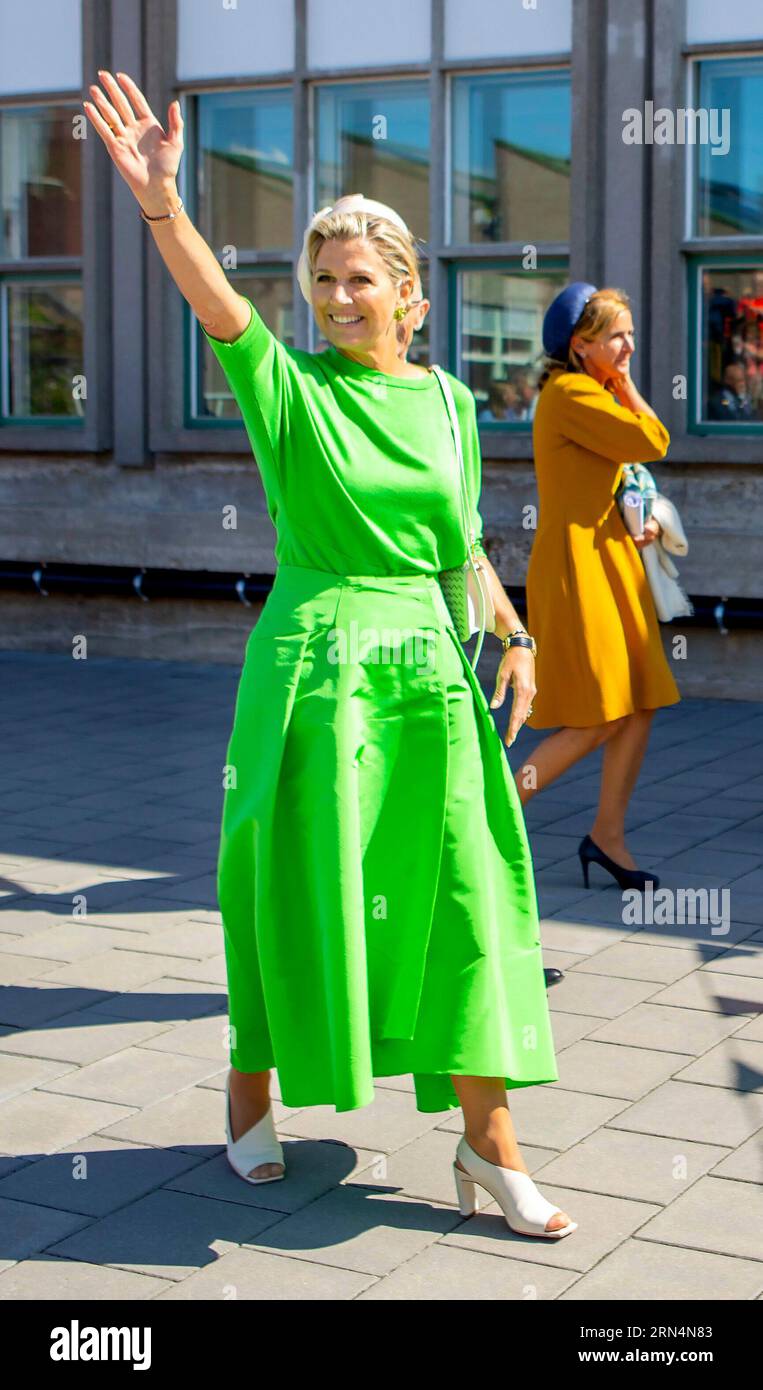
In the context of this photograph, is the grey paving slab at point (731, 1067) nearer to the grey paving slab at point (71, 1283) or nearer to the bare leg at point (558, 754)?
the bare leg at point (558, 754)

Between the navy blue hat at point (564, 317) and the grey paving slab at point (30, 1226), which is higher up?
the navy blue hat at point (564, 317)

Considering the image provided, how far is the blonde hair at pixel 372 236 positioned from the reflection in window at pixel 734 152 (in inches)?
290

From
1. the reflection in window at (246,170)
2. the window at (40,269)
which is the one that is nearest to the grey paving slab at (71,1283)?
the reflection in window at (246,170)

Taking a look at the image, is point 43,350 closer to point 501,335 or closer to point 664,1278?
point 501,335

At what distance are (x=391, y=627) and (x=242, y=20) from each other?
357 inches

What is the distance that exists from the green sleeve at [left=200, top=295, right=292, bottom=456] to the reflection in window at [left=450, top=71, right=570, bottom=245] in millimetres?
7845

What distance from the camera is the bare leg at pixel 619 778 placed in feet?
21.3

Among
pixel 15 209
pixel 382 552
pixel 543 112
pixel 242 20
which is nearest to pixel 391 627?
pixel 382 552

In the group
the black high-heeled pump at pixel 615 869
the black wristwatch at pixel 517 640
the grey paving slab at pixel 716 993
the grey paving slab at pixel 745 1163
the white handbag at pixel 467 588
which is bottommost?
the grey paving slab at pixel 745 1163

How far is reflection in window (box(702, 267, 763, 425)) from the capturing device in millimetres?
10844

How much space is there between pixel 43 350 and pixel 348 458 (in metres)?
9.68

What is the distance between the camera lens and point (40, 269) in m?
12.9
